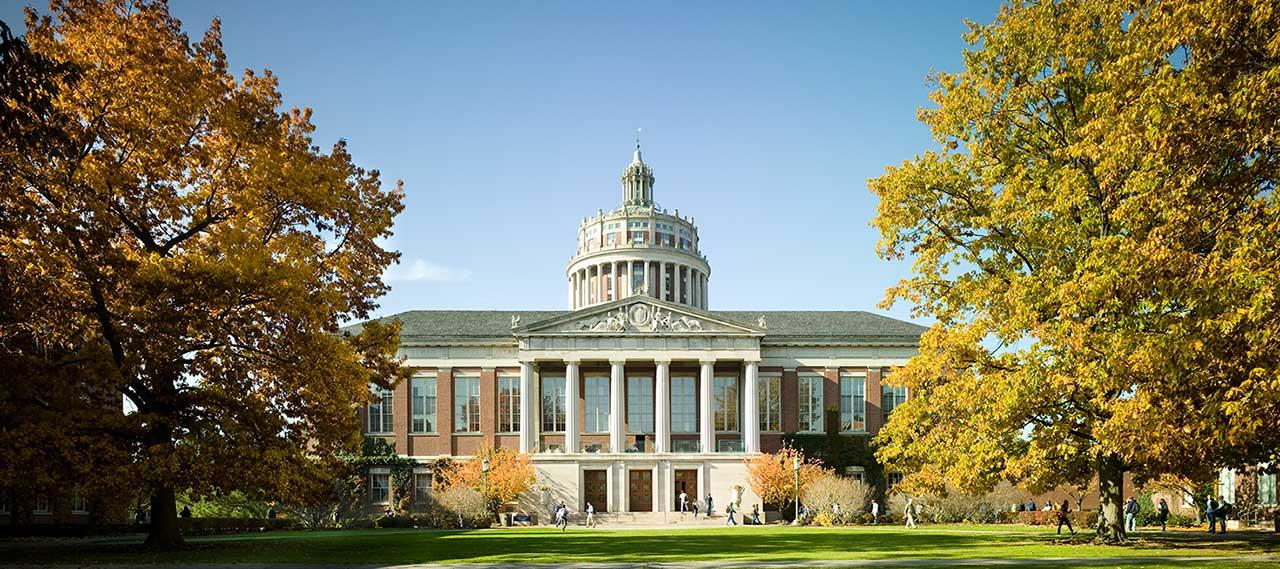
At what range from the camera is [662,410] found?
228 ft

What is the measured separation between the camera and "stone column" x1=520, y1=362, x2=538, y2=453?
69.2 metres

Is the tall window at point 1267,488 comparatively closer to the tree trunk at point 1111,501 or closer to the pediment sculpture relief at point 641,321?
the tree trunk at point 1111,501

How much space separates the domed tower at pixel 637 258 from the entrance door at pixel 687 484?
34.1 meters

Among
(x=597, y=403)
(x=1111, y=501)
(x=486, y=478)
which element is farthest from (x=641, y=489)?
(x=1111, y=501)

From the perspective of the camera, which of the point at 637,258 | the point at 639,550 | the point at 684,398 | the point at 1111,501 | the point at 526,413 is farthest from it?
the point at 637,258

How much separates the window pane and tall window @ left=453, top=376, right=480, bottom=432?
15.1 ft

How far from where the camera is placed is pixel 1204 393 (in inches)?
788

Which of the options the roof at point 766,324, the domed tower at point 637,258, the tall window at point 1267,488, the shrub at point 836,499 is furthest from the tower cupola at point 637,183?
the tall window at point 1267,488

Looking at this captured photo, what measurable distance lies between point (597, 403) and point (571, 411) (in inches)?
196

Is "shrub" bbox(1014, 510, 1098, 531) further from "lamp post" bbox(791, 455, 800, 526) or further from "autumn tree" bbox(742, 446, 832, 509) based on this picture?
"lamp post" bbox(791, 455, 800, 526)

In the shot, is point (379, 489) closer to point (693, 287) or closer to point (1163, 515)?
point (693, 287)

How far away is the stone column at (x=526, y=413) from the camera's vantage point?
69.2 m

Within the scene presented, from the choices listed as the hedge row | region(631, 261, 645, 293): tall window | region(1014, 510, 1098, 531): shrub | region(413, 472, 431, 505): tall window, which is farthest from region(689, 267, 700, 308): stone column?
the hedge row

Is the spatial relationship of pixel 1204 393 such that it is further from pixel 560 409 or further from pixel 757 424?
pixel 560 409
